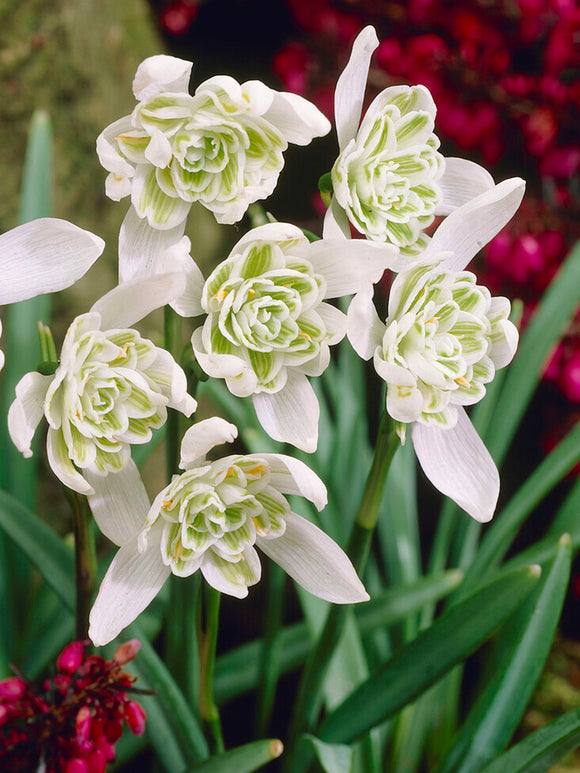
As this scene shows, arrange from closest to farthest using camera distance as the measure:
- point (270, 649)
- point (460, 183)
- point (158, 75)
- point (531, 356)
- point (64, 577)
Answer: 1. point (158, 75)
2. point (460, 183)
3. point (64, 577)
4. point (270, 649)
5. point (531, 356)

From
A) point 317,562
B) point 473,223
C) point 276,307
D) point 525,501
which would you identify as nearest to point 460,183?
point 473,223

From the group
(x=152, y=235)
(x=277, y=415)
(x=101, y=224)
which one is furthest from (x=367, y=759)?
(x=101, y=224)

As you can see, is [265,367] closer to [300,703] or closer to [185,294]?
[185,294]

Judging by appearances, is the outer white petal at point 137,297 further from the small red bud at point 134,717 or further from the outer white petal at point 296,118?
the small red bud at point 134,717

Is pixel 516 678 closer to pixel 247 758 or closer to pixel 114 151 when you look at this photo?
pixel 247 758

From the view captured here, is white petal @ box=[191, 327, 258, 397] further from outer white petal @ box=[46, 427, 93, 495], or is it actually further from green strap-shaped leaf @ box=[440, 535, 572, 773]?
A: green strap-shaped leaf @ box=[440, 535, 572, 773]
